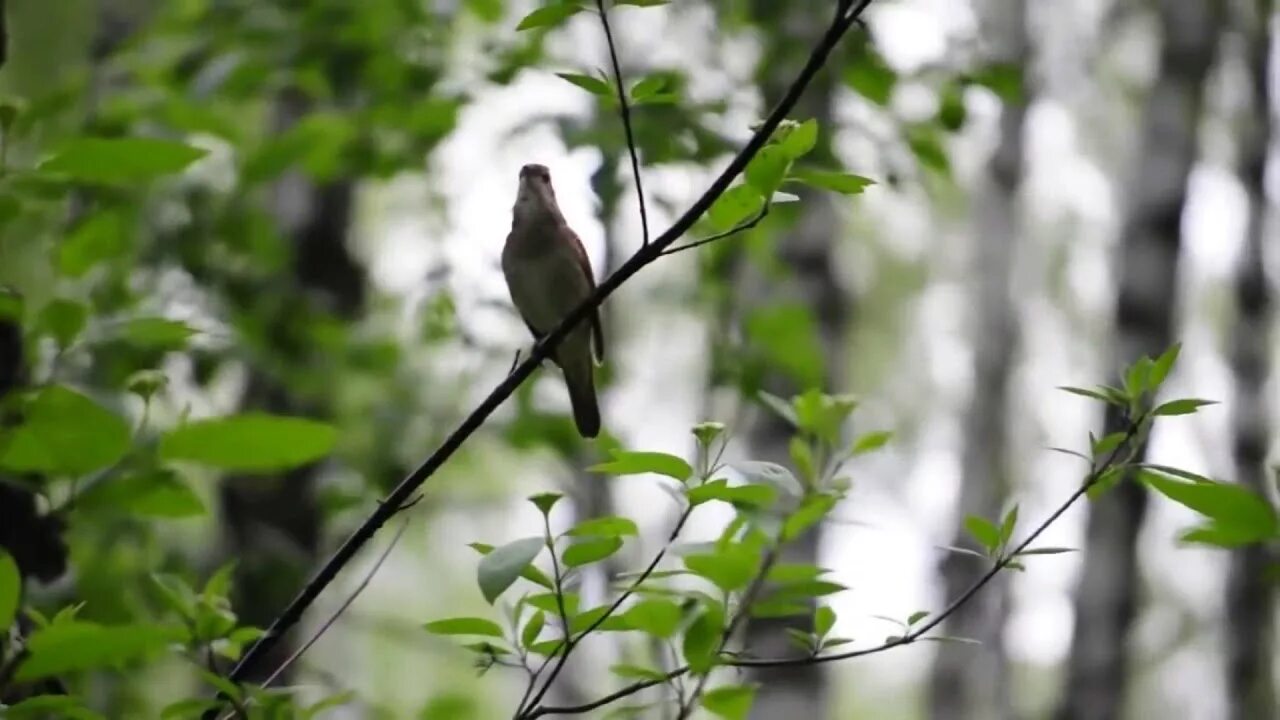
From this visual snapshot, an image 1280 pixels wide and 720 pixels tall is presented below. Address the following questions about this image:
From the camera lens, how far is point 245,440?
111 cm

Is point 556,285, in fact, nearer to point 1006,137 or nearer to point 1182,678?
point 1006,137

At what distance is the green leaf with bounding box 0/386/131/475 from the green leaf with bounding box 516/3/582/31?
2.15ft

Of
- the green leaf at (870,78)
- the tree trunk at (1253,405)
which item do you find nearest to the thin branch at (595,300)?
the green leaf at (870,78)

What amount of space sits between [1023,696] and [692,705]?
13763 millimetres

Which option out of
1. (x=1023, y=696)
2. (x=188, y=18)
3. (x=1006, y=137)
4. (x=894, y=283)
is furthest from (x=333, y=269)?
(x=1023, y=696)

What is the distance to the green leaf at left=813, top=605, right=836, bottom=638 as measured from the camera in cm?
160

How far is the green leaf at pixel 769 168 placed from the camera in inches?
59.8

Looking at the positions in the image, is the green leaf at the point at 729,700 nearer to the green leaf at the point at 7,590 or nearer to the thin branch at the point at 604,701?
the thin branch at the point at 604,701

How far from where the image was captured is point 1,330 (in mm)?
2301

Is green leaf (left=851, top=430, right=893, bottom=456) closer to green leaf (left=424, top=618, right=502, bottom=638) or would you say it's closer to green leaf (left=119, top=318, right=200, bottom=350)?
green leaf (left=424, top=618, right=502, bottom=638)

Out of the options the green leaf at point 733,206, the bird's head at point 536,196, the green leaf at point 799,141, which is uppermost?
the green leaf at point 799,141

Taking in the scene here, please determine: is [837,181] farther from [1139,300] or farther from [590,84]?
[1139,300]

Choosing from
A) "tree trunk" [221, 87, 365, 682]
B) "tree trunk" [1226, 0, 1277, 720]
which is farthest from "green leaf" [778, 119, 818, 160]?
"tree trunk" [1226, 0, 1277, 720]

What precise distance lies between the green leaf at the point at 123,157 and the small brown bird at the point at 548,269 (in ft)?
6.01
